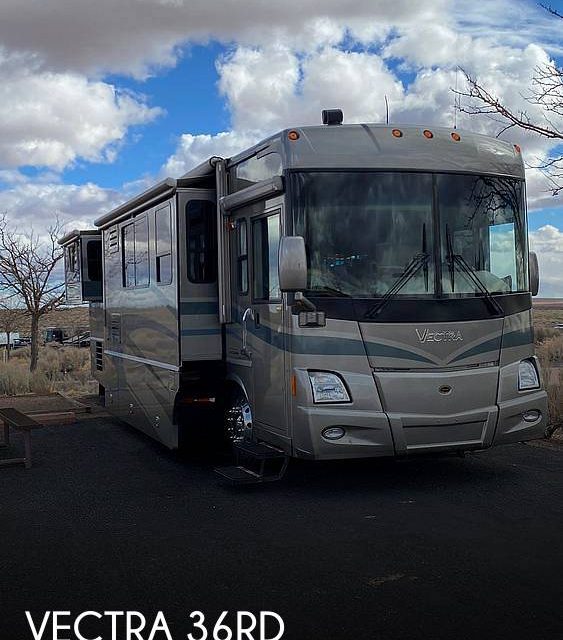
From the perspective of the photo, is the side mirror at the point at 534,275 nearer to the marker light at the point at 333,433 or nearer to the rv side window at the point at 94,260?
the marker light at the point at 333,433

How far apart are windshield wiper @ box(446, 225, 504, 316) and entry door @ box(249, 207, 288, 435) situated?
1.51 metres

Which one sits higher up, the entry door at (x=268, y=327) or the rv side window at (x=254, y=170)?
the rv side window at (x=254, y=170)

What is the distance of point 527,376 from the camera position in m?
7.96

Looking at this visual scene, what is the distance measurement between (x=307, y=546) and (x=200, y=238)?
3928mm

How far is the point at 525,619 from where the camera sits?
4613mm

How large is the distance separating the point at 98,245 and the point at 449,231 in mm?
7208

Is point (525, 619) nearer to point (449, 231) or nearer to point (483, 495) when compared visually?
point (483, 495)

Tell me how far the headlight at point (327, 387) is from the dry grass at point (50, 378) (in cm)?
1072

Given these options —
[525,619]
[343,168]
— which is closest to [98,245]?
[343,168]

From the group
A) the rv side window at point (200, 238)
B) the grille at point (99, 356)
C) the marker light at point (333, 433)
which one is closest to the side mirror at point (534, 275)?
the marker light at point (333, 433)

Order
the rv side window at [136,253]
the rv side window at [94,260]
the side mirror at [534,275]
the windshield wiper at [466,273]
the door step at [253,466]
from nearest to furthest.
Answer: the windshield wiper at [466,273] → the door step at [253,466] → the side mirror at [534,275] → the rv side window at [136,253] → the rv side window at [94,260]

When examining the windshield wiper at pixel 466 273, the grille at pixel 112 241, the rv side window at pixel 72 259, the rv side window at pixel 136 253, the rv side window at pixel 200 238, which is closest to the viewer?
the windshield wiper at pixel 466 273

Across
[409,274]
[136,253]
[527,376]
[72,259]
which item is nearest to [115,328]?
[136,253]

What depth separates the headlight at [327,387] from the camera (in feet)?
24.0
